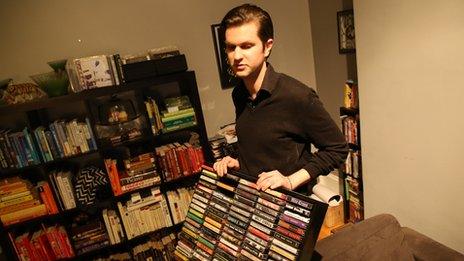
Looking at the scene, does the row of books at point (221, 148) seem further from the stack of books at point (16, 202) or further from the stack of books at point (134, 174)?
the stack of books at point (16, 202)

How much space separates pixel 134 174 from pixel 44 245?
0.81 metres

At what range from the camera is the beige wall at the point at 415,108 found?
1.62 meters

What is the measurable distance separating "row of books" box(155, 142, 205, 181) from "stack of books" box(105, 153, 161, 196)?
0.07 meters

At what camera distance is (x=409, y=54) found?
5.86 ft

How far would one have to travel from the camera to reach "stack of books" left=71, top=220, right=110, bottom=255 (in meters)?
2.39

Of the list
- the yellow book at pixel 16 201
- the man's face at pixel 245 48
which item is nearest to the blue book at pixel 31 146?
the yellow book at pixel 16 201

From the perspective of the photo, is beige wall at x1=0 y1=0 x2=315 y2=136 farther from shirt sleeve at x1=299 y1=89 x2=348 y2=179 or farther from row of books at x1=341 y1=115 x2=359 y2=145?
shirt sleeve at x1=299 y1=89 x2=348 y2=179

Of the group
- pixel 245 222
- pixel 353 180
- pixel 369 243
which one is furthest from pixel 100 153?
pixel 353 180

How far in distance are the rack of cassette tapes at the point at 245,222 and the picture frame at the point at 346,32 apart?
176cm

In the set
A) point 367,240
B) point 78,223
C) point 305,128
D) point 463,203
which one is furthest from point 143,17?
point 463,203

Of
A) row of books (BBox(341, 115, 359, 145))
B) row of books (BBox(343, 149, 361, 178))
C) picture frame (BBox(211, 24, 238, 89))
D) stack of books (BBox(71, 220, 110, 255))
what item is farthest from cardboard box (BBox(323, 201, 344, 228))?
stack of books (BBox(71, 220, 110, 255))

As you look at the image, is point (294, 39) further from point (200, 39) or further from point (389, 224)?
point (389, 224)

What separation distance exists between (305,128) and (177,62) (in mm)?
1448

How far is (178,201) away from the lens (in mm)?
2586
